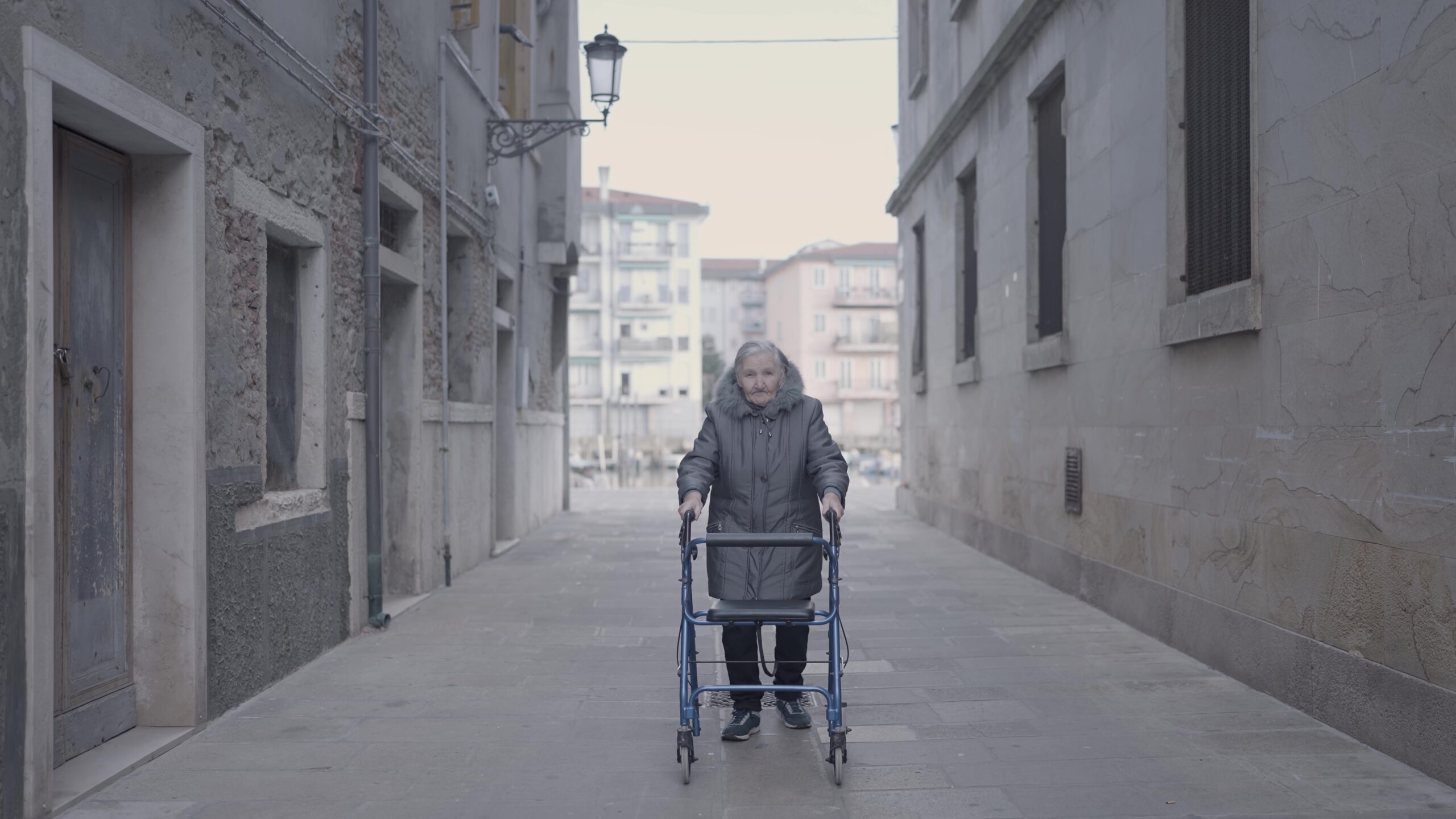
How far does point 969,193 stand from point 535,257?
5.65m

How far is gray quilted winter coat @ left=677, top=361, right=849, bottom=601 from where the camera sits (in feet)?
16.7

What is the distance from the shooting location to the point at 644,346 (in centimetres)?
6906

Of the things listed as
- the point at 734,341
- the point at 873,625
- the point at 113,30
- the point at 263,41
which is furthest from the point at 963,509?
the point at 734,341

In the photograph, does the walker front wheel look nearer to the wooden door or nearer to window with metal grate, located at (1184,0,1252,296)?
the wooden door

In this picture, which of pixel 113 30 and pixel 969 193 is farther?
pixel 969 193

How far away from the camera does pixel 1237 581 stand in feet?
21.5

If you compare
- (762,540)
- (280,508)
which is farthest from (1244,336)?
(280,508)

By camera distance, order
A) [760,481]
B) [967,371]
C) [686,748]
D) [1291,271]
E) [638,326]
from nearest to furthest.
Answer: [686,748] < [760,481] < [1291,271] < [967,371] < [638,326]

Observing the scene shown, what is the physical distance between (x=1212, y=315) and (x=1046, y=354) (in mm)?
3559

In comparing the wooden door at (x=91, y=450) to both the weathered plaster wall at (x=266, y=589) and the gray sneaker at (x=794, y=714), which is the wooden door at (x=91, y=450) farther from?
the gray sneaker at (x=794, y=714)

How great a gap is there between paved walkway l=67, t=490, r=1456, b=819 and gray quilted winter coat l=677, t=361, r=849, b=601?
29.4 inches

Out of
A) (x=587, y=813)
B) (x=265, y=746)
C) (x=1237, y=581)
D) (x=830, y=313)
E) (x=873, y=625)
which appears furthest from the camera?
(x=830, y=313)

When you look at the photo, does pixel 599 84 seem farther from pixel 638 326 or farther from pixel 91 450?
pixel 638 326

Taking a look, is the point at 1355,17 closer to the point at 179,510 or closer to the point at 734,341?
the point at 179,510
